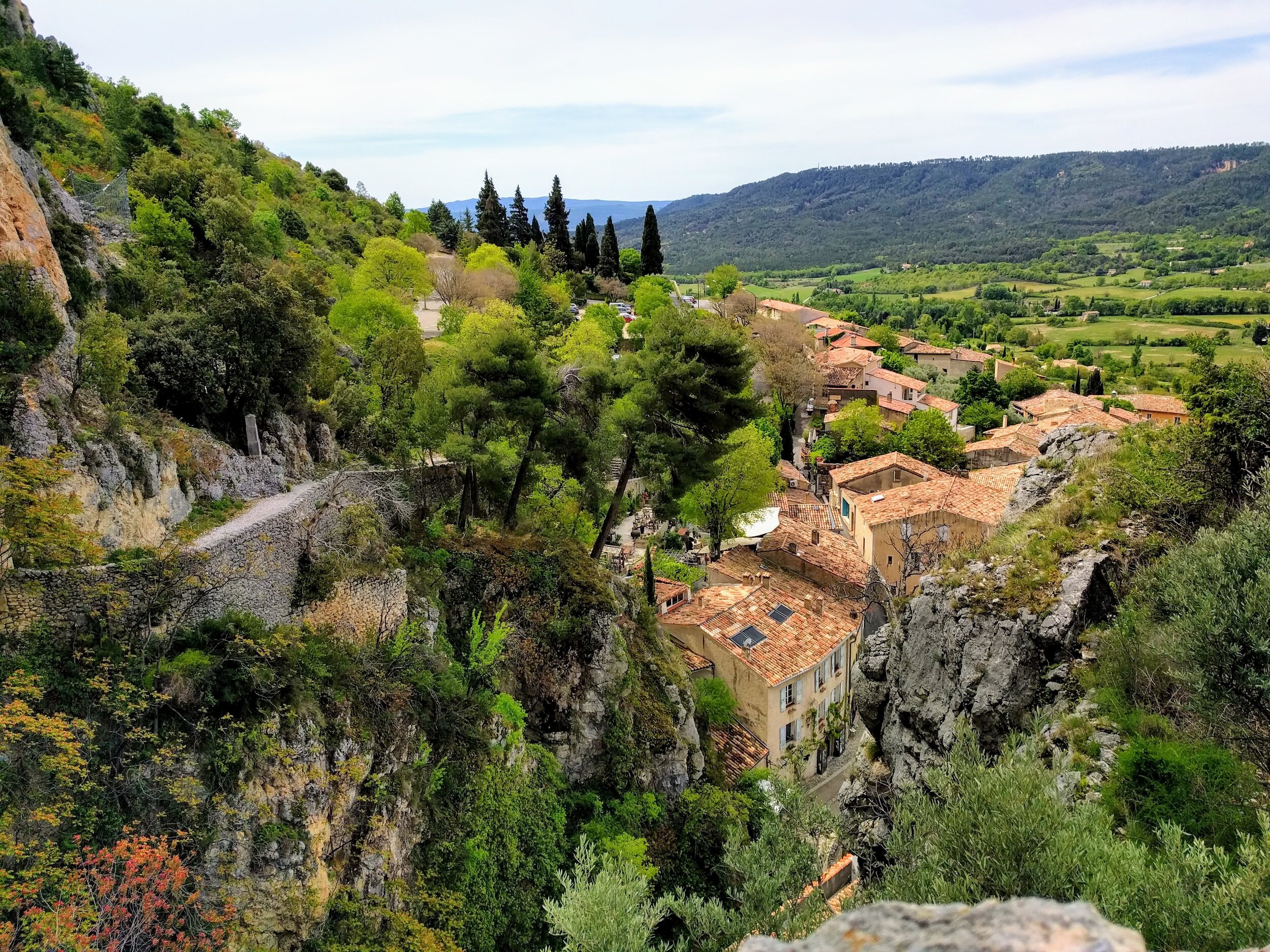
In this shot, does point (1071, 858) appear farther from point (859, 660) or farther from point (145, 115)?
point (145, 115)

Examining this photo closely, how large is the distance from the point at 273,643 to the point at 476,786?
227 inches

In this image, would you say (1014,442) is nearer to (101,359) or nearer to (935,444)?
(935,444)

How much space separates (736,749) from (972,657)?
1195 centimetres

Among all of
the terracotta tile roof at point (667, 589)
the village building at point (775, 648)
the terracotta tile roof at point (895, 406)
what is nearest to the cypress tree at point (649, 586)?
the terracotta tile roof at point (667, 589)

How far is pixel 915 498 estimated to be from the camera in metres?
37.0

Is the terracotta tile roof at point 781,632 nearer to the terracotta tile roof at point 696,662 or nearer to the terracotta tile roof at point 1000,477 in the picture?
the terracotta tile roof at point 696,662

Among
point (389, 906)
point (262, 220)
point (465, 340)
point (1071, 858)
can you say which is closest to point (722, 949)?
point (1071, 858)

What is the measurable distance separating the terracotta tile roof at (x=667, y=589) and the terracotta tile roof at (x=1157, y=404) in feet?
145

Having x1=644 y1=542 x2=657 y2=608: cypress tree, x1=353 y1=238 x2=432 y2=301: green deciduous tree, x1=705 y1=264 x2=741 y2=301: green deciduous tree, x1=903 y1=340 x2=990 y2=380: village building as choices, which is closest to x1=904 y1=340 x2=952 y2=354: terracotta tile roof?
x1=903 y1=340 x2=990 y2=380: village building

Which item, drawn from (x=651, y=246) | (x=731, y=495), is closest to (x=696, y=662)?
(x=731, y=495)

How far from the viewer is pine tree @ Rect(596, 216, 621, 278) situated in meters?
79.3

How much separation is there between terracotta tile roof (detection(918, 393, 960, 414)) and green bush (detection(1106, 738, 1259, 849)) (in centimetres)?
5854

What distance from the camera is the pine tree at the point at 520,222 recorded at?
75500mm

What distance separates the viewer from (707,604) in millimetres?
28922
